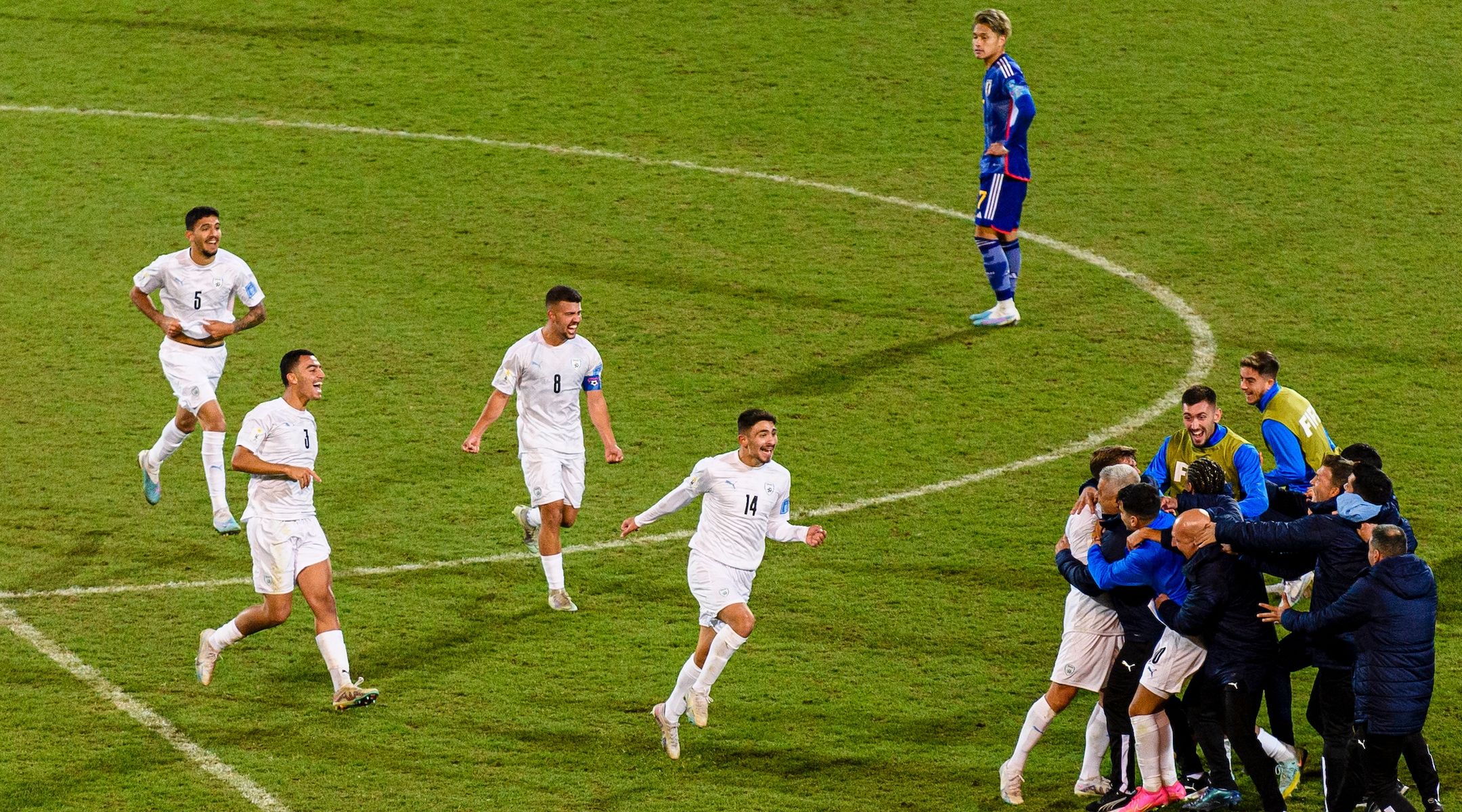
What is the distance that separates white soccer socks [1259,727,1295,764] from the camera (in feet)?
30.2

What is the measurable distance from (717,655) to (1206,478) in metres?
2.86

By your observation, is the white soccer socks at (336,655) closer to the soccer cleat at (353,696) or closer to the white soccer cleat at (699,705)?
the soccer cleat at (353,696)

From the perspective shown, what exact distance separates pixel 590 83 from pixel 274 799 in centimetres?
1571

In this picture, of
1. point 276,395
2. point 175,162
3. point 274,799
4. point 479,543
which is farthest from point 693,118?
point 274,799

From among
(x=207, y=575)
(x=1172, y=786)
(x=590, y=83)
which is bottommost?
(x=1172, y=786)

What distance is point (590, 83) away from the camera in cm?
2347

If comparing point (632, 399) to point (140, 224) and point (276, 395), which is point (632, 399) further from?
point (140, 224)

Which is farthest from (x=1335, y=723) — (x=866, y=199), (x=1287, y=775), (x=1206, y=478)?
(x=866, y=199)

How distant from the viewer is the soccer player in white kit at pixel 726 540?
970cm

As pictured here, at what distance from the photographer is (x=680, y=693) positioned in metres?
9.70

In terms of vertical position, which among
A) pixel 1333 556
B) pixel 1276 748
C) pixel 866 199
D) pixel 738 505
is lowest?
pixel 1276 748

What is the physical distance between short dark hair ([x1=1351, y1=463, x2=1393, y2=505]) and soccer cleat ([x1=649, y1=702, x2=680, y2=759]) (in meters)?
3.87

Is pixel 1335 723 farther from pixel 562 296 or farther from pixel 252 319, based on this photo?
pixel 252 319

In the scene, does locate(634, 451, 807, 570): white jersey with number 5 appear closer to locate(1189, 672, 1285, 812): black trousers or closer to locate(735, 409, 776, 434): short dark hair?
locate(735, 409, 776, 434): short dark hair
